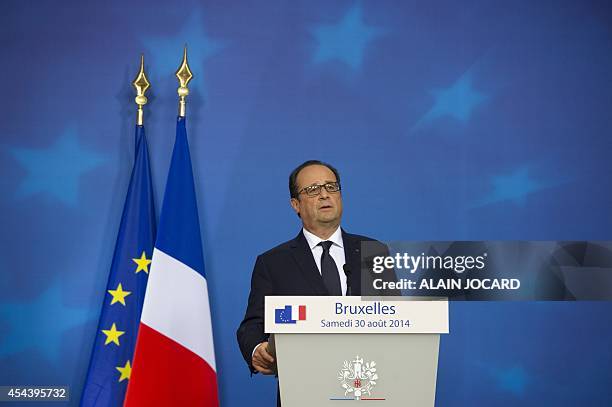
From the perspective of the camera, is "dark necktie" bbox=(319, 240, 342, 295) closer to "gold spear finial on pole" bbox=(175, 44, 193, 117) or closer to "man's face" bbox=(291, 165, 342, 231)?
"man's face" bbox=(291, 165, 342, 231)

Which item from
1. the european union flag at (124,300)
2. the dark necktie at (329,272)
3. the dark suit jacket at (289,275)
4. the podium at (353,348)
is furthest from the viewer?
the european union flag at (124,300)

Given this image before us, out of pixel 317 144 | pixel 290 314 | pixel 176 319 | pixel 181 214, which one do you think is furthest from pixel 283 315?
pixel 317 144

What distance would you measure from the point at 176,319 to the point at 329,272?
3.21ft

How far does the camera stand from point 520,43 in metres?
3.76

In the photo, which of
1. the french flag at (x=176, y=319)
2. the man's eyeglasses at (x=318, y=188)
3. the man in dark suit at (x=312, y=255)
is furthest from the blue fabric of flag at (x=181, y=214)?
the man's eyeglasses at (x=318, y=188)

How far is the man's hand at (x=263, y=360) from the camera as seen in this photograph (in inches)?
78.9

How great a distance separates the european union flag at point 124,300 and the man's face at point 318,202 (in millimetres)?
1015

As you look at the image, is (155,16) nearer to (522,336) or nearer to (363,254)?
(363,254)

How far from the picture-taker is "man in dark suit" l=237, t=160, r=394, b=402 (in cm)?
258

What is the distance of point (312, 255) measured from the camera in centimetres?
267

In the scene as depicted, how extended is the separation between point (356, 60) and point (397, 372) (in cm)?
235

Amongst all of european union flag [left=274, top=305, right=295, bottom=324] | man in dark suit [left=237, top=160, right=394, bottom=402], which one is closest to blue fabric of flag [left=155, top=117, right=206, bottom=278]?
man in dark suit [left=237, top=160, right=394, bottom=402]

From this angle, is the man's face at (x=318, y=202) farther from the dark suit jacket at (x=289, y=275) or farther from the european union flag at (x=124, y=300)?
the european union flag at (x=124, y=300)

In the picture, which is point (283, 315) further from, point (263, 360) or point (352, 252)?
point (352, 252)
